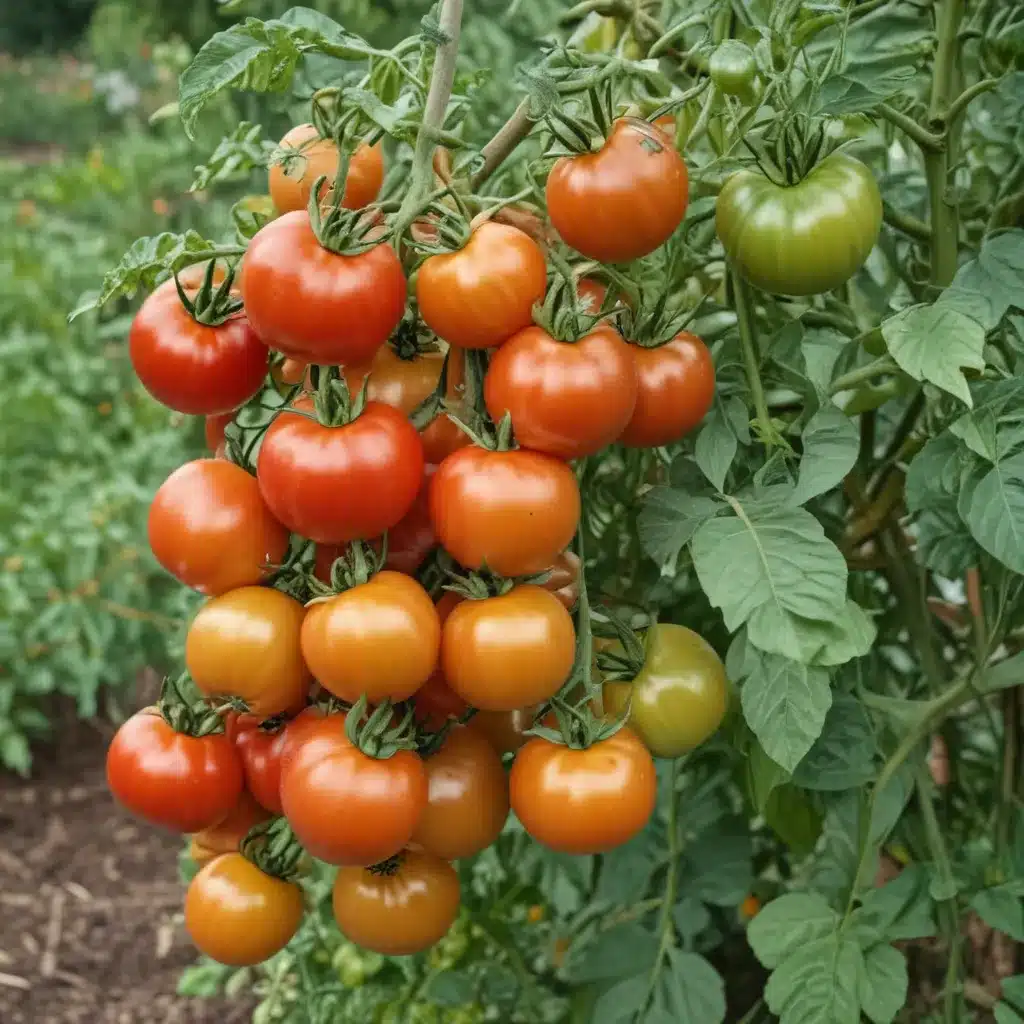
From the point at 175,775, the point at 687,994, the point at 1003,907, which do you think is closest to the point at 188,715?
the point at 175,775

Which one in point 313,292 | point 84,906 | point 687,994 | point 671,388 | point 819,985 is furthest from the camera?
point 84,906

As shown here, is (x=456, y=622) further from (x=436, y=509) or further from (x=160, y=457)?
(x=160, y=457)

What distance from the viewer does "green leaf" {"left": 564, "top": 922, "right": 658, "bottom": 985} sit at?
1.00 m

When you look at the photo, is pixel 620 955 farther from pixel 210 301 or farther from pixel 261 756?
pixel 210 301

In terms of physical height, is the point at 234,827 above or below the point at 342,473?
below

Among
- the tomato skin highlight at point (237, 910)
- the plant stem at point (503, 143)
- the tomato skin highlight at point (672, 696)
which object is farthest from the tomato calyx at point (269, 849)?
the plant stem at point (503, 143)

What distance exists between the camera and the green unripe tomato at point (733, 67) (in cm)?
67

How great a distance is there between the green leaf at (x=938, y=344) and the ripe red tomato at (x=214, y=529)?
1.26ft

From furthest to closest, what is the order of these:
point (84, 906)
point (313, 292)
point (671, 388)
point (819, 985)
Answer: point (84, 906), point (819, 985), point (671, 388), point (313, 292)

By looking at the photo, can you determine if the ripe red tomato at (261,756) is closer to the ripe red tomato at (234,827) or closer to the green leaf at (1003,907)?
the ripe red tomato at (234,827)

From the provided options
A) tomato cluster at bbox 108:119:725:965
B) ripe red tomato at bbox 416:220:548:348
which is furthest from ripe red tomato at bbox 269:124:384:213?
ripe red tomato at bbox 416:220:548:348

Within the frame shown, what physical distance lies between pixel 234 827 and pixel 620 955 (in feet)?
1.23

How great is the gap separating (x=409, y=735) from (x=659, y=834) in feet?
1.67

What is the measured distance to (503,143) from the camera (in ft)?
2.46
